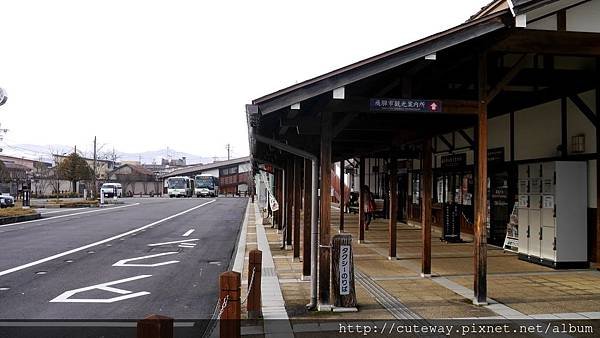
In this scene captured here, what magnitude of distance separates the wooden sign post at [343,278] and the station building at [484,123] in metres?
0.16

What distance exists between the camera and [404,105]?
7234mm

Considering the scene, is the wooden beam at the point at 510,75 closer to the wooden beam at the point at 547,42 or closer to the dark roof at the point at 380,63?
the wooden beam at the point at 547,42

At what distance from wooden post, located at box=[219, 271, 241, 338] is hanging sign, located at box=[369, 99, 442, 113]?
3217 millimetres

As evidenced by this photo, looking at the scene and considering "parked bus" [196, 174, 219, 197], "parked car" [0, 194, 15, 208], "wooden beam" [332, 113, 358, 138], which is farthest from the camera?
"parked bus" [196, 174, 219, 197]

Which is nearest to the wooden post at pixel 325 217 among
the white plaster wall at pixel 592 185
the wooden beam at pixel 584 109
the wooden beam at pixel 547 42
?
the wooden beam at pixel 547 42

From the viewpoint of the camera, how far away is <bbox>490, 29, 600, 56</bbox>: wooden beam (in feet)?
23.9

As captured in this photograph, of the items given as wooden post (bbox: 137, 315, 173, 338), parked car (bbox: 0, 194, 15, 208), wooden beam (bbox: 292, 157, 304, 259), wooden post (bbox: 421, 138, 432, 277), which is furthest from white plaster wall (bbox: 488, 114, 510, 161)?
parked car (bbox: 0, 194, 15, 208)

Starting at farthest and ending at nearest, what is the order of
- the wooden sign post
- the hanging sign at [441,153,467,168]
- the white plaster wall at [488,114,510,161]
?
the hanging sign at [441,153,467,168] → the white plaster wall at [488,114,510,161] → the wooden sign post

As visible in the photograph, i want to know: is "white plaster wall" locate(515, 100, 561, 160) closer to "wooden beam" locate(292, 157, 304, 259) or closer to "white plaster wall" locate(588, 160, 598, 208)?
"white plaster wall" locate(588, 160, 598, 208)

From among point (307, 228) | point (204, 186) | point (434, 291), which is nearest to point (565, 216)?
point (434, 291)

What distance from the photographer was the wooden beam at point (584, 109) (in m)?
10.0

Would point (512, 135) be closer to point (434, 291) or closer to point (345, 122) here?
point (434, 291)

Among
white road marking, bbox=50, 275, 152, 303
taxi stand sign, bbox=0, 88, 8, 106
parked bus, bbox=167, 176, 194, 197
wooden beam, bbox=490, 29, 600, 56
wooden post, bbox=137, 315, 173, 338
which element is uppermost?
taxi stand sign, bbox=0, 88, 8, 106

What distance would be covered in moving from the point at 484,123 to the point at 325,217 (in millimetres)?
2704
